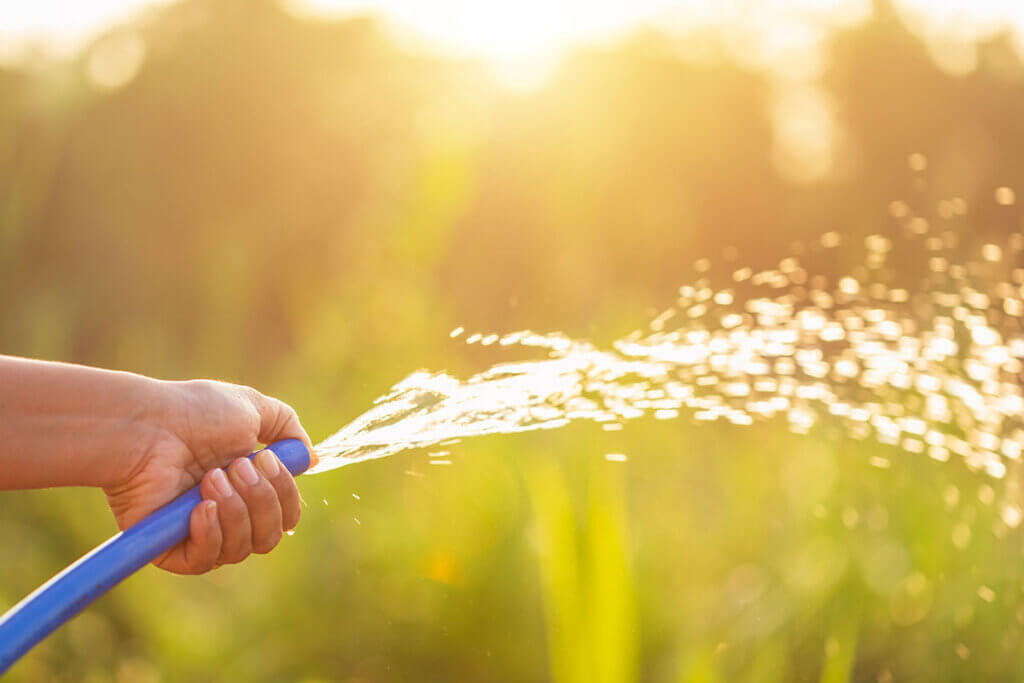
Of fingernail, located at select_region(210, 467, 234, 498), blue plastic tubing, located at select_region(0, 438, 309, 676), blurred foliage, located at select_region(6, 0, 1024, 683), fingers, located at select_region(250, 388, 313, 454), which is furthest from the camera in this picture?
blurred foliage, located at select_region(6, 0, 1024, 683)

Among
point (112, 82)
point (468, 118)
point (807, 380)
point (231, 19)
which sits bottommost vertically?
point (807, 380)

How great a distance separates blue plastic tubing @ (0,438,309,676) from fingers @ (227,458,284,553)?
2.2 inches

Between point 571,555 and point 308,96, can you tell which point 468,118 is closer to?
point 308,96

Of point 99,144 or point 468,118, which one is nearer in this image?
Answer: point 468,118

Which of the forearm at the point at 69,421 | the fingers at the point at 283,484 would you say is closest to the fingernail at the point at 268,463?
the fingers at the point at 283,484

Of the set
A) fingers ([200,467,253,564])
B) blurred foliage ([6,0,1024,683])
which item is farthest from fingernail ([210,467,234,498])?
blurred foliage ([6,0,1024,683])

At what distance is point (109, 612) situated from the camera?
1499mm

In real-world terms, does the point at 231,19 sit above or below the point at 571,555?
above

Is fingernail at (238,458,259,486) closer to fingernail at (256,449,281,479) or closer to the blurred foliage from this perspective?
fingernail at (256,449,281,479)

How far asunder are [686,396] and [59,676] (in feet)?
4.02

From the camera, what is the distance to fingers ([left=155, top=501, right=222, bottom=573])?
497 mm

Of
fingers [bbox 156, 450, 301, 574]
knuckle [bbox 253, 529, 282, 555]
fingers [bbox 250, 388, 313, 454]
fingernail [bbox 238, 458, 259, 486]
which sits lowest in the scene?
knuckle [bbox 253, 529, 282, 555]

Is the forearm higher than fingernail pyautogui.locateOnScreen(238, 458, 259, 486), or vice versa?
the forearm

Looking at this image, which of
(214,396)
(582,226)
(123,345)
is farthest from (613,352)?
(123,345)
